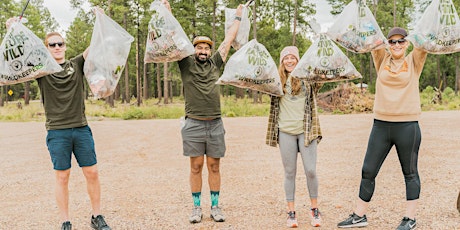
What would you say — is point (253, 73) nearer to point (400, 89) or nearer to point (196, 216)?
point (400, 89)

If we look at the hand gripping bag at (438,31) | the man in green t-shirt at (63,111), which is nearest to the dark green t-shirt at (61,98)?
the man in green t-shirt at (63,111)

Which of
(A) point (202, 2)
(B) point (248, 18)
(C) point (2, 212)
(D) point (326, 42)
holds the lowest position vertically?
(C) point (2, 212)

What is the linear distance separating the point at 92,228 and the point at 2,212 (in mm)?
1449

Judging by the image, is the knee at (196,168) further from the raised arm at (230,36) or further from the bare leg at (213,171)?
the raised arm at (230,36)

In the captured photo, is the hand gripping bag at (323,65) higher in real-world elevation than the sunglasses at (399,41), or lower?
lower

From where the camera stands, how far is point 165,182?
20.0 ft

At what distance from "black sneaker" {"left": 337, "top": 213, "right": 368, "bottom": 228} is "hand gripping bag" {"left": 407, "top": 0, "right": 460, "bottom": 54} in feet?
5.59

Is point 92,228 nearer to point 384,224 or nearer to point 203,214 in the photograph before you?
point 203,214

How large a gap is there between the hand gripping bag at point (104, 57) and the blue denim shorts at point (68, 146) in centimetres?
43

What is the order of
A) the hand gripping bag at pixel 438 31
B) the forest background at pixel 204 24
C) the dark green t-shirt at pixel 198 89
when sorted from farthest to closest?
1. the forest background at pixel 204 24
2. the dark green t-shirt at pixel 198 89
3. the hand gripping bag at pixel 438 31

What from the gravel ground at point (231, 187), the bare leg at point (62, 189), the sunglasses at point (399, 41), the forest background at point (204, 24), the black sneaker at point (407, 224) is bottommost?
the gravel ground at point (231, 187)

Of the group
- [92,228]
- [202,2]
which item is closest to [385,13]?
[202,2]

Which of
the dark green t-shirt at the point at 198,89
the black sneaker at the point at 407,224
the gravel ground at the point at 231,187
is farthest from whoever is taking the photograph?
the gravel ground at the point at 231,187

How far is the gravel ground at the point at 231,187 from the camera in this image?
14.1 ft
